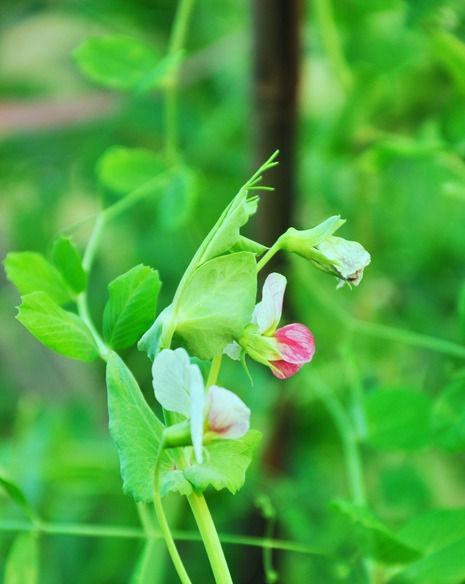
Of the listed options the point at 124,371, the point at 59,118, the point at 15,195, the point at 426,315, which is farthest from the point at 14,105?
the point at 124,371

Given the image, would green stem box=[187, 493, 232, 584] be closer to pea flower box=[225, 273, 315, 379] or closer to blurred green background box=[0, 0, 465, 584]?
pea flower box=[225, 273, 315, 379]

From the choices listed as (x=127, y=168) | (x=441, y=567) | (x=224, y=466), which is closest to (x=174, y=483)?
(x=224, y=466)

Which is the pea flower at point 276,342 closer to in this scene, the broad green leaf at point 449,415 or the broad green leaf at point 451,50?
the broad green leaf at point 449,415

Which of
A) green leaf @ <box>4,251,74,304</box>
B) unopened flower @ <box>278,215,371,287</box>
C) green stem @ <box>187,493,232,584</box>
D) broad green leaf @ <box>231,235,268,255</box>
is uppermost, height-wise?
unopened flower @ <box>278,215,371,287</box>

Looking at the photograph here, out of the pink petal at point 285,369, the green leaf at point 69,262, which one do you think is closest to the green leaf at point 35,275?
the green leaf at point 69,262

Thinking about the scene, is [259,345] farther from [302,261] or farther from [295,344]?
[302,261]

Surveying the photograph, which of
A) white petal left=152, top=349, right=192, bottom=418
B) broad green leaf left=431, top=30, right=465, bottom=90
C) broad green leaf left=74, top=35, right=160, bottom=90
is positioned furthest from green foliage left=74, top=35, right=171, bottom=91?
white petal left=152, top=349, right=192, bottom=418
